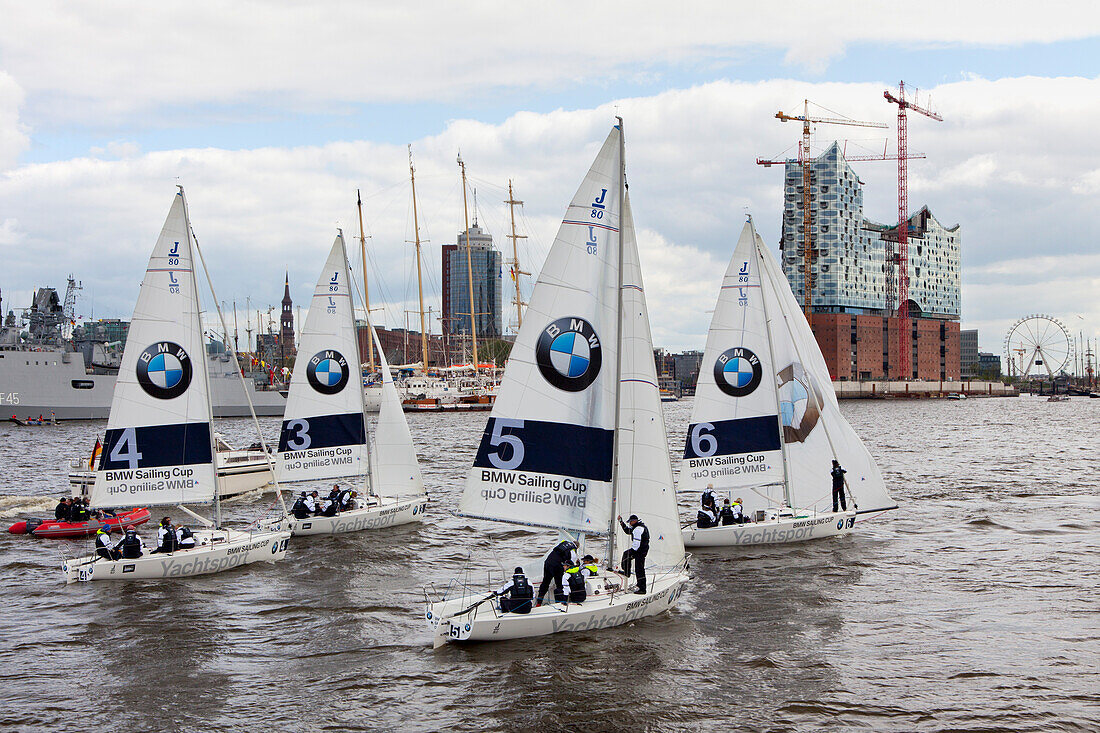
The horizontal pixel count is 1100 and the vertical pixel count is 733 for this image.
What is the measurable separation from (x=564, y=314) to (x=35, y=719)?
10.1 m

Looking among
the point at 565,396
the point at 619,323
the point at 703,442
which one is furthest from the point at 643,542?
the point at 703,442

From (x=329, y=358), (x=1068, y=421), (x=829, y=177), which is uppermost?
(x=829, y=177)

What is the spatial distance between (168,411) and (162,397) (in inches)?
14.6

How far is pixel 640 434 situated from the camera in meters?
16.5

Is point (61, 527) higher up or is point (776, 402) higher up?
point (776, 402)

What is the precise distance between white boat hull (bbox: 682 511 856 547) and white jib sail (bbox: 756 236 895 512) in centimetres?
131

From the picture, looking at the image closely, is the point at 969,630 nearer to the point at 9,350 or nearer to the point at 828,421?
the point at 828,421

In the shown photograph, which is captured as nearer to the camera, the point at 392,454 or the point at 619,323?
the point at 619,323

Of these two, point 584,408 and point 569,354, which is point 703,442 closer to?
point 584,408

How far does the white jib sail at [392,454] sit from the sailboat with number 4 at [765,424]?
8.83 meters

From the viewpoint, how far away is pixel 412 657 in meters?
15.4

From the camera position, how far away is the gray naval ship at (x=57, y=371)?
86.6 metres

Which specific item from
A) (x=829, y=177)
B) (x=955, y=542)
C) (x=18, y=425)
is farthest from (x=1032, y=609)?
(x=829, y=177)

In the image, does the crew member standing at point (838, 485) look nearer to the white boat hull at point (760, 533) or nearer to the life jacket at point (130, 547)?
the white boat hull at point (760, 533)
